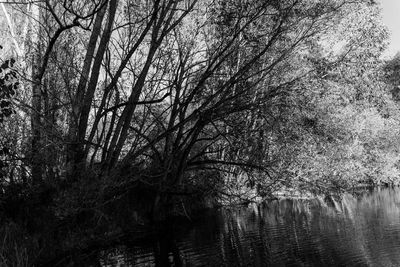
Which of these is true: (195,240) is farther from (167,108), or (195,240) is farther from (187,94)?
(187,94)

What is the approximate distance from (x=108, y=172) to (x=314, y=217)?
8.28m

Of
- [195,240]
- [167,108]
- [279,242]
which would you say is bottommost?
[279,242]

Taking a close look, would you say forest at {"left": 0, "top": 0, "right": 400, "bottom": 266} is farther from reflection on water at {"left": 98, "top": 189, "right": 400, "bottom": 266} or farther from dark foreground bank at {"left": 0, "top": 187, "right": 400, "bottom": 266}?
reflection on water at {"left": 98, "top": 189, "right": 400, "bottom": 266}

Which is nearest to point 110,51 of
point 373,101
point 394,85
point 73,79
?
point 73,79

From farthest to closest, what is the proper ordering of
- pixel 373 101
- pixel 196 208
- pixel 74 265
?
1. pixel 373 101
2. pixel 196 208
3. pixel 74 265

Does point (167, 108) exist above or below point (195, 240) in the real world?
above

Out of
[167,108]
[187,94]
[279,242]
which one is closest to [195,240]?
[279,242]

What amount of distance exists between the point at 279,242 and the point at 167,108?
19.9 feet

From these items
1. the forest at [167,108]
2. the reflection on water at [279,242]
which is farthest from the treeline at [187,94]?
the reflection on water at [279,242]

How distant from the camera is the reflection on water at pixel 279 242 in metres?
9.98

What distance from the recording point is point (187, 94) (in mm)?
17750

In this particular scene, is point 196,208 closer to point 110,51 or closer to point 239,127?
point 239,127

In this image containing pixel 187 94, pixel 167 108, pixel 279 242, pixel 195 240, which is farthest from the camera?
pixel 187 94

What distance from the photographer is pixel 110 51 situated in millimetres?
15398
